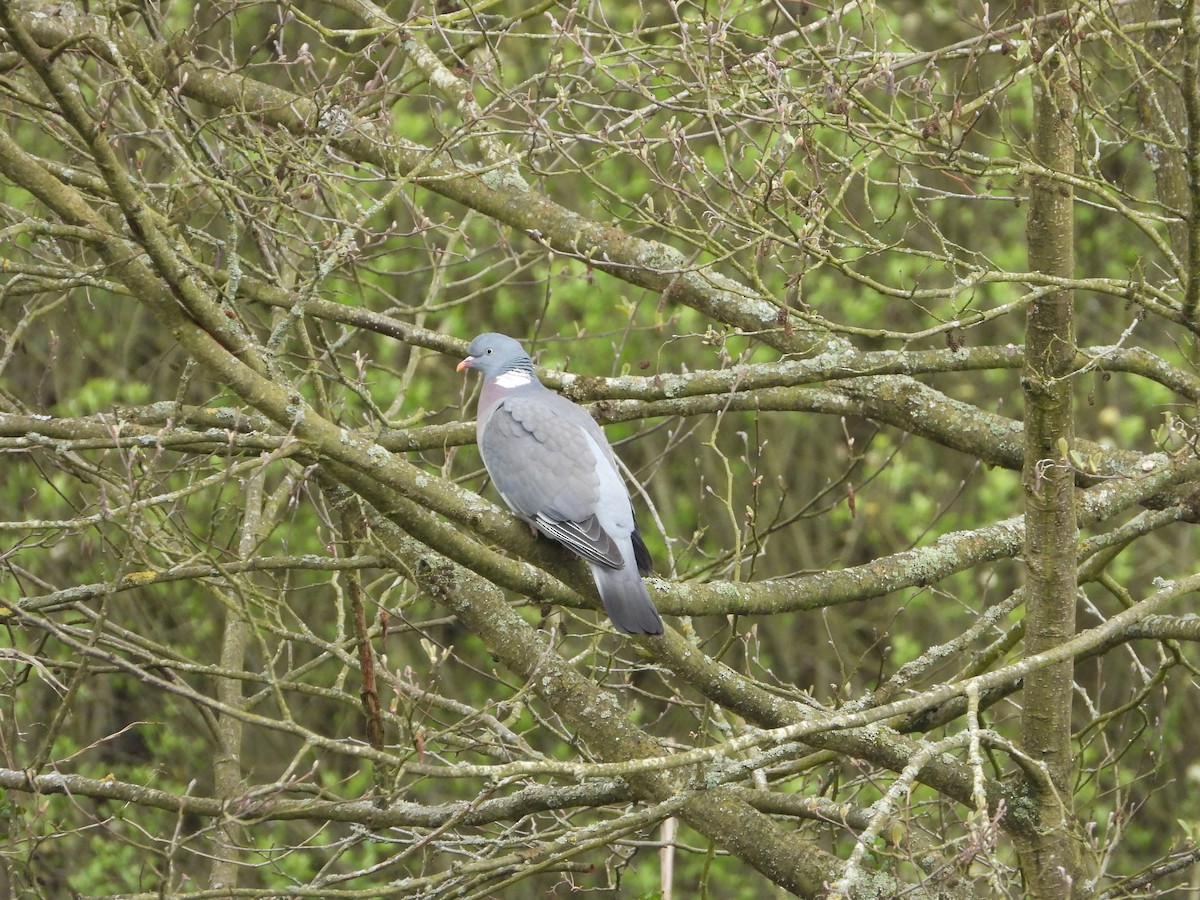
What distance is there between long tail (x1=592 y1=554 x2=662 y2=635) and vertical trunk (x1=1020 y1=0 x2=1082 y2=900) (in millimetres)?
921

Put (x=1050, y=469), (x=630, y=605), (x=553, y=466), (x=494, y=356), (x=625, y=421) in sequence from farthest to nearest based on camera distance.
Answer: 1. (x=494, y=356)
2. (x=625, y=421)
3. (x=553, y=466)
4. (x=630, y=605)
5. (x=1050, y=469)

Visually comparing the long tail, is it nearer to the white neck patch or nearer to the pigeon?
the pigeon

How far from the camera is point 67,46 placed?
2.67 metres

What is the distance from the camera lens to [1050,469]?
3.11 m

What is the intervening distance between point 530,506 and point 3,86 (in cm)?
179

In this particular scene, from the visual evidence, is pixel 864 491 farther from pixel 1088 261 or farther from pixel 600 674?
pixel 600 674

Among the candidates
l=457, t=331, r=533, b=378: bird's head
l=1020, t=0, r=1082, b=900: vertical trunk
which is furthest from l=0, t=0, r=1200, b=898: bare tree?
l=457, t=331, r=533, b=378: bird's head

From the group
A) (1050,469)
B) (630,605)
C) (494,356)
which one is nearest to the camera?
(1050,469)

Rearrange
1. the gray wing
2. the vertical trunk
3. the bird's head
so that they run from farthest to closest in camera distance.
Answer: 1. the bird's head
2. the gray wing
3. the vertical trunk

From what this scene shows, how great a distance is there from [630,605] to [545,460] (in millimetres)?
987

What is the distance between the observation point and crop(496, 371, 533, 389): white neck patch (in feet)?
14.6

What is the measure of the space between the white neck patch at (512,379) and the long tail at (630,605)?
3.88 feet

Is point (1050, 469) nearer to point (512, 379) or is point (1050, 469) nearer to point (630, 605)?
point (630, 605)

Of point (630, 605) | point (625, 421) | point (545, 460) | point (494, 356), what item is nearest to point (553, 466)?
point (545, 460)
